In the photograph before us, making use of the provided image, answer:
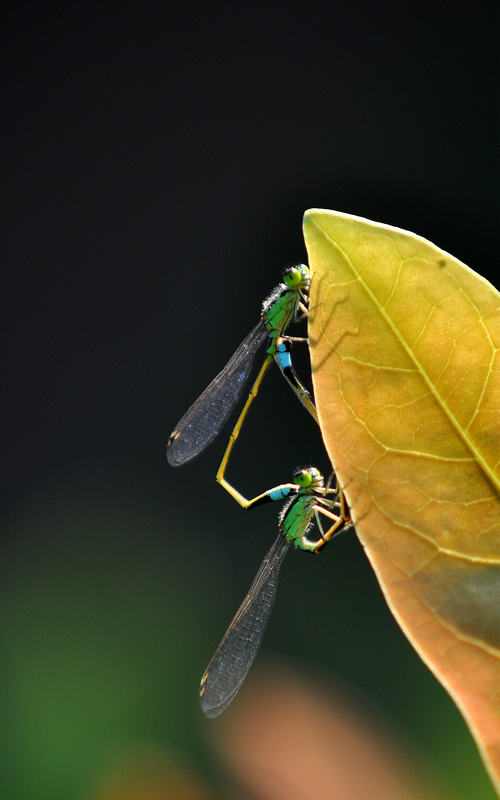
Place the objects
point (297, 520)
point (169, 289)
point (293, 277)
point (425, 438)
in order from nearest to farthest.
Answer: point (425, 438) < point (293, 277) < point (297, 520) < point (169, 289)

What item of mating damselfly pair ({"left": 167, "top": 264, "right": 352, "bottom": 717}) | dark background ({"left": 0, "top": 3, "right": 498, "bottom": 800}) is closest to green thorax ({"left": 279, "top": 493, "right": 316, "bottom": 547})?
mating damselfly pair ({"left": 167, "top": 264, "right": 352, "bottom": 717})

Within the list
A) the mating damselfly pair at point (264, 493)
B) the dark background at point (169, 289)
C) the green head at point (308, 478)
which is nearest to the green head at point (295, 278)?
the mating damselfly pair at point (264, 493)

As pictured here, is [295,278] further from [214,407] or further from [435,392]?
[435,392]

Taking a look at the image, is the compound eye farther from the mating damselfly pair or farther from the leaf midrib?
the leaf midrib

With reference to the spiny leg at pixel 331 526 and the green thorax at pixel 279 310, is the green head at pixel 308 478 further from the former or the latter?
the green thorax at pixel 279 310

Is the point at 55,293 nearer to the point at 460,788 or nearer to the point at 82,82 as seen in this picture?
the point at 82,82

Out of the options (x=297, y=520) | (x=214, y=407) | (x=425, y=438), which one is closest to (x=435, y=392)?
(x=425, y=438)

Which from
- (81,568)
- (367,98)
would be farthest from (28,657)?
(367,98)
